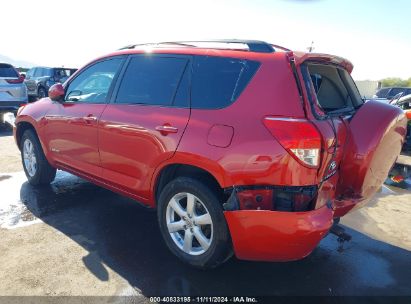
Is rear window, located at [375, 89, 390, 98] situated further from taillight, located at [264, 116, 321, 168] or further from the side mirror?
taillight, located at [264, 116, 321, 168]

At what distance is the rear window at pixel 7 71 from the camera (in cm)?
1017

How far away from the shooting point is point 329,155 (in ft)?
8.71

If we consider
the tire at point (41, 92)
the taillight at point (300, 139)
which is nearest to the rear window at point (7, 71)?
the tire at point (41, 92)

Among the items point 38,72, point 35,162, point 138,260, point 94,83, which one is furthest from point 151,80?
point 38,72

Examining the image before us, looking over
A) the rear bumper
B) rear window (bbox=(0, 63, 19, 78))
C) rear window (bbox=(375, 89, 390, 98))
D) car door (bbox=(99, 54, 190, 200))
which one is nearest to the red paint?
car door (bbox=(99, 54, 190, 200))

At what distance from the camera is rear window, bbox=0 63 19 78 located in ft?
33.4

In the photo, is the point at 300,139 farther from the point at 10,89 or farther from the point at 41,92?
the point at 41,92

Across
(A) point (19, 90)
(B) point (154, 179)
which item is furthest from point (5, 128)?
(B) point (154, 179)

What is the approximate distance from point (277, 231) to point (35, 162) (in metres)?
3.91

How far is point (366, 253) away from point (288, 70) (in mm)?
2133

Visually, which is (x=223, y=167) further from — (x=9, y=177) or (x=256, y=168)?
(x=9, y=177)

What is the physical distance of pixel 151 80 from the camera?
3463mm

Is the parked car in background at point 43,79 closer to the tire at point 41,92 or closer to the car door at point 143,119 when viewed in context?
the tire at point 41,92

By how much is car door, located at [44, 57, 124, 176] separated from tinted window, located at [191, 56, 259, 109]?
1.16 meters
